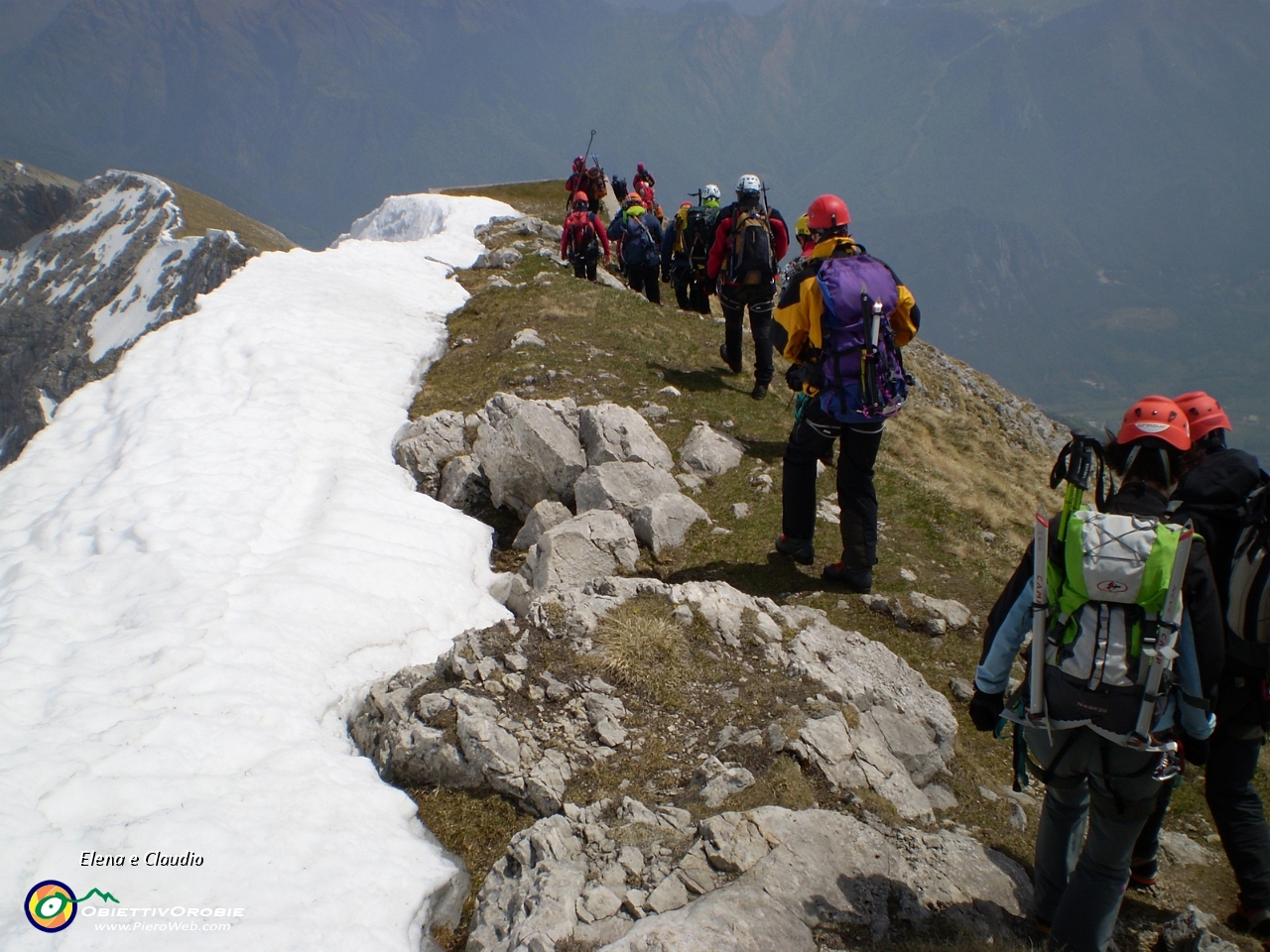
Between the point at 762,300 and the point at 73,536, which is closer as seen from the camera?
the point at 73,536

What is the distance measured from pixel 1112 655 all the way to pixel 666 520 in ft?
20.4

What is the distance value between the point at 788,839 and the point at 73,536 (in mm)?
8866

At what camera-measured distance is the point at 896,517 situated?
36.2 feet

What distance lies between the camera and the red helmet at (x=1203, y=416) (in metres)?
5.00

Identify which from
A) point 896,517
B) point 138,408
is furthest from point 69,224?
point 896,517

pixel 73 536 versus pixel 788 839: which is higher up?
pixel 788 839

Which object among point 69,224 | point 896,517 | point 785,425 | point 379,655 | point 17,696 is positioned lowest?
point 17,696

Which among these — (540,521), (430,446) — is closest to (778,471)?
(540,521)

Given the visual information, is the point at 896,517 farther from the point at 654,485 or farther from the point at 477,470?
the point at 477,470

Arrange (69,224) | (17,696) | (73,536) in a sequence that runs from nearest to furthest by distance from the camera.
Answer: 1. (17,696)
2. (73,536)
3. (69,224)

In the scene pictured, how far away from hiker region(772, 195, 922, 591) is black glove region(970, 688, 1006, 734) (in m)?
4.10

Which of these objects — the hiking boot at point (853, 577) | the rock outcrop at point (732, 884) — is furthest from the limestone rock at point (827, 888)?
the hiking boot at point (853, 577)

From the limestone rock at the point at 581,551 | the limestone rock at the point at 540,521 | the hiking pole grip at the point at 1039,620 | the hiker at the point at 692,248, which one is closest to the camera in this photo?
the hiking pole grip at the point at 1039,620

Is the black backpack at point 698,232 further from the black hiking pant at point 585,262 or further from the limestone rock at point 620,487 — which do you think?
the limestone rock at point 620,487
